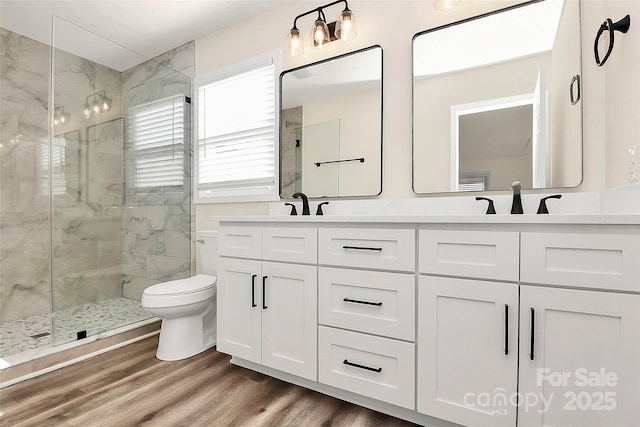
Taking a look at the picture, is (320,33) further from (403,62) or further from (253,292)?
(253,292)

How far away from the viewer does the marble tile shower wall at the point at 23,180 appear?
2502mm

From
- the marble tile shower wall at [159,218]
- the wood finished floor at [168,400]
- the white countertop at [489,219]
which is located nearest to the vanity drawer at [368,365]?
the wood finished floor at [168,400]

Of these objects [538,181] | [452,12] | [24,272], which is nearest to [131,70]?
[24,272]

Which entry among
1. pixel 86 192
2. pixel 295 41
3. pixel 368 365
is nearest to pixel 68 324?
pixel 86 192

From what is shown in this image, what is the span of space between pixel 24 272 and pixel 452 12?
360 centimetres

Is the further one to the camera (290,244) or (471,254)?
(290,244)

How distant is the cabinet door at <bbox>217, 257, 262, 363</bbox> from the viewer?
1.69 meters

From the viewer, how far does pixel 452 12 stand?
174 cm

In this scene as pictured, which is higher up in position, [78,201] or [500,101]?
[500,101]

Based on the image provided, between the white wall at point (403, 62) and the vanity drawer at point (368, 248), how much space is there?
0.57 metres

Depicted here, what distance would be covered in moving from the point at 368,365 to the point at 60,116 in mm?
2629

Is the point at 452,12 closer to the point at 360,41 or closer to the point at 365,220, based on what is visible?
the point at 360,41

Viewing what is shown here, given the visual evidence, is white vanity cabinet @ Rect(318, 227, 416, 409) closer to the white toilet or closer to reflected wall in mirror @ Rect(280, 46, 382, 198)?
reflected wall in mirror @ Rect(280, 46, 382, 198)

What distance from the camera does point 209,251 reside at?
2.36 m
